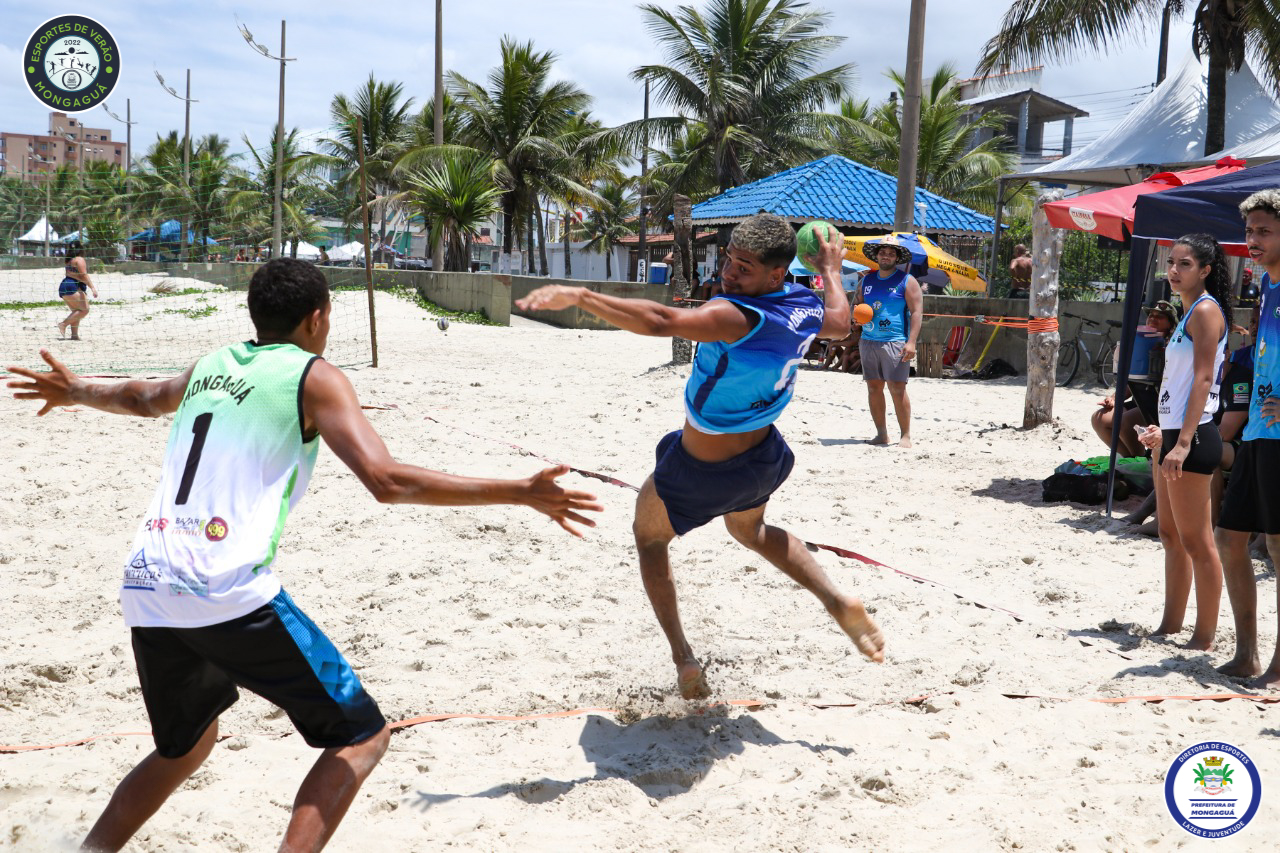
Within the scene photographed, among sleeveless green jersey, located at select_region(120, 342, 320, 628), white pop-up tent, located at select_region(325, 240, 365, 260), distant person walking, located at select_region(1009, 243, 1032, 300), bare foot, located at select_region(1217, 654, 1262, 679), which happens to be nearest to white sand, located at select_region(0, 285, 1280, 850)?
bare foot, located at select_region(1217, 654, 1262, 679)

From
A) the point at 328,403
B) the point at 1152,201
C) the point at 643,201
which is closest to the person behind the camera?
the point at 328,403

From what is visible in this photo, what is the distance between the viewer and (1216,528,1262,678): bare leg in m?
3.93

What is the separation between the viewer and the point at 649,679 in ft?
12.6

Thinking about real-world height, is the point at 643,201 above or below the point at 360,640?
above

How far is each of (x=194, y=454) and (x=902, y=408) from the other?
7328 mm

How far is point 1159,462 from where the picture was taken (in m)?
4.50

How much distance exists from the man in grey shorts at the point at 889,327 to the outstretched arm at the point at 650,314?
5.75m

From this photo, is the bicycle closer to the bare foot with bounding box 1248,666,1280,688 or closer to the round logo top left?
the bare foot with bounding box 1248,666,1280,688

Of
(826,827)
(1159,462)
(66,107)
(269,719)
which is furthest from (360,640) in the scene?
(66,107)

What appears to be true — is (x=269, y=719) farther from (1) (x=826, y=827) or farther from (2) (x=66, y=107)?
(2) (x=66, y=107)

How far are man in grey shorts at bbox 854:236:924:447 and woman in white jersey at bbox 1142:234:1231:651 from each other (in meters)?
4.36

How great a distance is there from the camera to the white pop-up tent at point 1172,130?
625 inches

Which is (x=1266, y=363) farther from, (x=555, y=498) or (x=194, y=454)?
(x=194, y=454)

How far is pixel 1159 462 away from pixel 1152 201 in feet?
6.98
